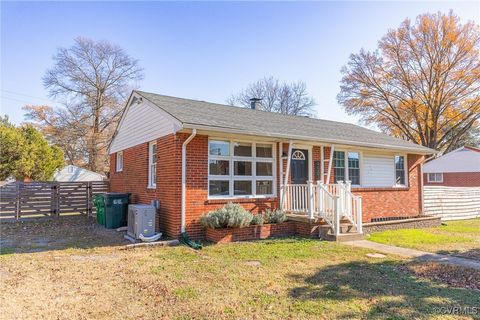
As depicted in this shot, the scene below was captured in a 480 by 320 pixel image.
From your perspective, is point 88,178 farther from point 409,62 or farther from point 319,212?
point 409,62

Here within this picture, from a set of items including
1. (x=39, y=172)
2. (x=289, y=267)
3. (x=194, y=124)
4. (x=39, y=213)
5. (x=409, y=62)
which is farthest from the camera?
(x=409, y=62)

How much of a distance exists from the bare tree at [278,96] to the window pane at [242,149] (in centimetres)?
2762

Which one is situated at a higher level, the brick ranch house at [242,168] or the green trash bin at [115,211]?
the brick ranch house at [242,168]

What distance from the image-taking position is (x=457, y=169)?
85.3ft

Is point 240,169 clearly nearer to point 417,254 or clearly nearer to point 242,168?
point 242,168

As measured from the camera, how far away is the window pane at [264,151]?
955 centimetres

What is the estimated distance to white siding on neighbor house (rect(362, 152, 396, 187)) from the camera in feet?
39.3

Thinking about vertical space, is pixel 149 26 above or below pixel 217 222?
above

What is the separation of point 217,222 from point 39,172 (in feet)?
63.8

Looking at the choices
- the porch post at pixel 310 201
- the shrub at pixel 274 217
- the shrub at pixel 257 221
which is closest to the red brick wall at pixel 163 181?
the shrub at pixel 257 221

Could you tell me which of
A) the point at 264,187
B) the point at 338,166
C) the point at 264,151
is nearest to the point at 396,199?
the point at 338,166

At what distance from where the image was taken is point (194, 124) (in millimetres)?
7738

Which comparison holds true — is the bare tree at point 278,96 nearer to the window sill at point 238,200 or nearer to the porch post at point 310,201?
the window sill at point 238,200

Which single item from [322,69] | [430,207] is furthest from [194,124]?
[430,207]
